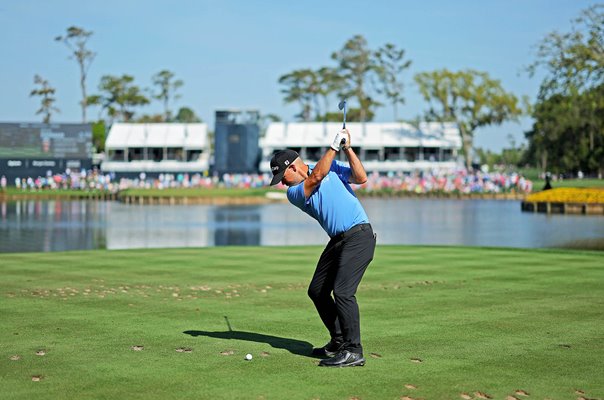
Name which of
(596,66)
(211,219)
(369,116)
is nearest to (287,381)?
(211,219)

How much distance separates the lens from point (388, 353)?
973 centimetres

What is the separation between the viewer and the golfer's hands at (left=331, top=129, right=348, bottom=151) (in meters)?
8.30

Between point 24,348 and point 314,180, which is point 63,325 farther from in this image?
point 314,180

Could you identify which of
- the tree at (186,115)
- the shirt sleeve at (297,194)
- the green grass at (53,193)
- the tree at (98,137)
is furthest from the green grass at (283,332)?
the tree at (186,115)

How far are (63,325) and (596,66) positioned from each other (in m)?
41.2

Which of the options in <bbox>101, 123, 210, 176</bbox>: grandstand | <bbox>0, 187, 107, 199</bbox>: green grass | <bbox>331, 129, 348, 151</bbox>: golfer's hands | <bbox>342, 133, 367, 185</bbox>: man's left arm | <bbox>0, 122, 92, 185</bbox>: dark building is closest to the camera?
<bbox>331, 129, 348, 151</bbox>: golfer's hands

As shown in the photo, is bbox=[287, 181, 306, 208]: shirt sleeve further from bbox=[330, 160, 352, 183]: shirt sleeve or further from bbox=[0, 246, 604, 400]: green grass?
bbox=[0, 246, 604, 400]: green grass

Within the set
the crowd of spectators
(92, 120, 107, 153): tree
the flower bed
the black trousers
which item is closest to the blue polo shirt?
the black trousers

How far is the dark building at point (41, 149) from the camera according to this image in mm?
95500

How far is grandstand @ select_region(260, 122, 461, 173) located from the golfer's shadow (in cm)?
8812

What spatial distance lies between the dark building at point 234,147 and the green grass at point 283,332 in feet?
260

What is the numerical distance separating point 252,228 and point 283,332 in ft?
95.9

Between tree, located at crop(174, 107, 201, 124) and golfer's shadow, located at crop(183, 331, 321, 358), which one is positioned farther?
tree, located at crop(174, 107, 201, 124)

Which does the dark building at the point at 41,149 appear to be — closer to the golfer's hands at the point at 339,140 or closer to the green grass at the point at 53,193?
the green grass at the point at 53,193
